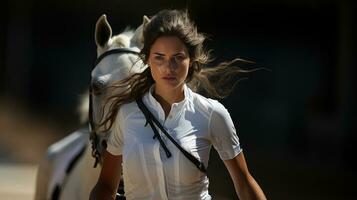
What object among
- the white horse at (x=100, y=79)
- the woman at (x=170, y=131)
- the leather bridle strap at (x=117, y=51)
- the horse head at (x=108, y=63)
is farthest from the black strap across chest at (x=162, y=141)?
the leather bridle strap at (x=117, y=51)

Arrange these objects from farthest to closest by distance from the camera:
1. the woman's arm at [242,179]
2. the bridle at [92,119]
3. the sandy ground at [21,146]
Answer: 1. the sandy ground at [21,146]
2. the bridle at [92,119]
3. the woman's arm at [242,179]

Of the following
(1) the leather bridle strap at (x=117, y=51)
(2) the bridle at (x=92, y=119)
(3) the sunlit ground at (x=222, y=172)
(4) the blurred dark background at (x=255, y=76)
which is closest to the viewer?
(2) the bridle at (x=92, y=119)

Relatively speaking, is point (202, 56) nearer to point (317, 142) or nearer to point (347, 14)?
point (347, 14)

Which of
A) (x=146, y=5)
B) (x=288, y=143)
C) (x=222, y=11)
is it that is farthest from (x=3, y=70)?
(x=288, y=143)

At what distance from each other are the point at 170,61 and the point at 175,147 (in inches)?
9.5

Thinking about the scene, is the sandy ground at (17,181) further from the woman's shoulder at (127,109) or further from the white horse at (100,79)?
the woman's shoulder at (127,109)

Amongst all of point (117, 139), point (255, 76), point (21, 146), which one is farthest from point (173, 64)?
point (21, 146)

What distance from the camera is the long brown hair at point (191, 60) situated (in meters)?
1.94

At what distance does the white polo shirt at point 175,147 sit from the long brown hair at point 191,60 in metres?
0.09

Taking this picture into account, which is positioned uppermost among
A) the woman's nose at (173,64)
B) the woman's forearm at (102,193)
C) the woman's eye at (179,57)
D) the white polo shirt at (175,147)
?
the woman's eye at (179,57)

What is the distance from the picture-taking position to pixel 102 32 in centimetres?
305

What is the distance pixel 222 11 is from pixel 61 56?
332 cm

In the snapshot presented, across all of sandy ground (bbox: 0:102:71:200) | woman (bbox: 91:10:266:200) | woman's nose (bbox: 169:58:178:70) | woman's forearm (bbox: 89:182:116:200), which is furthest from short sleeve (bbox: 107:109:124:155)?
sandy ground (bbox: 0:102:71:200)

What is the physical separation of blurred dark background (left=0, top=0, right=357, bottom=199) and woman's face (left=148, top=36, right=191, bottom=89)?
19.9 feet
